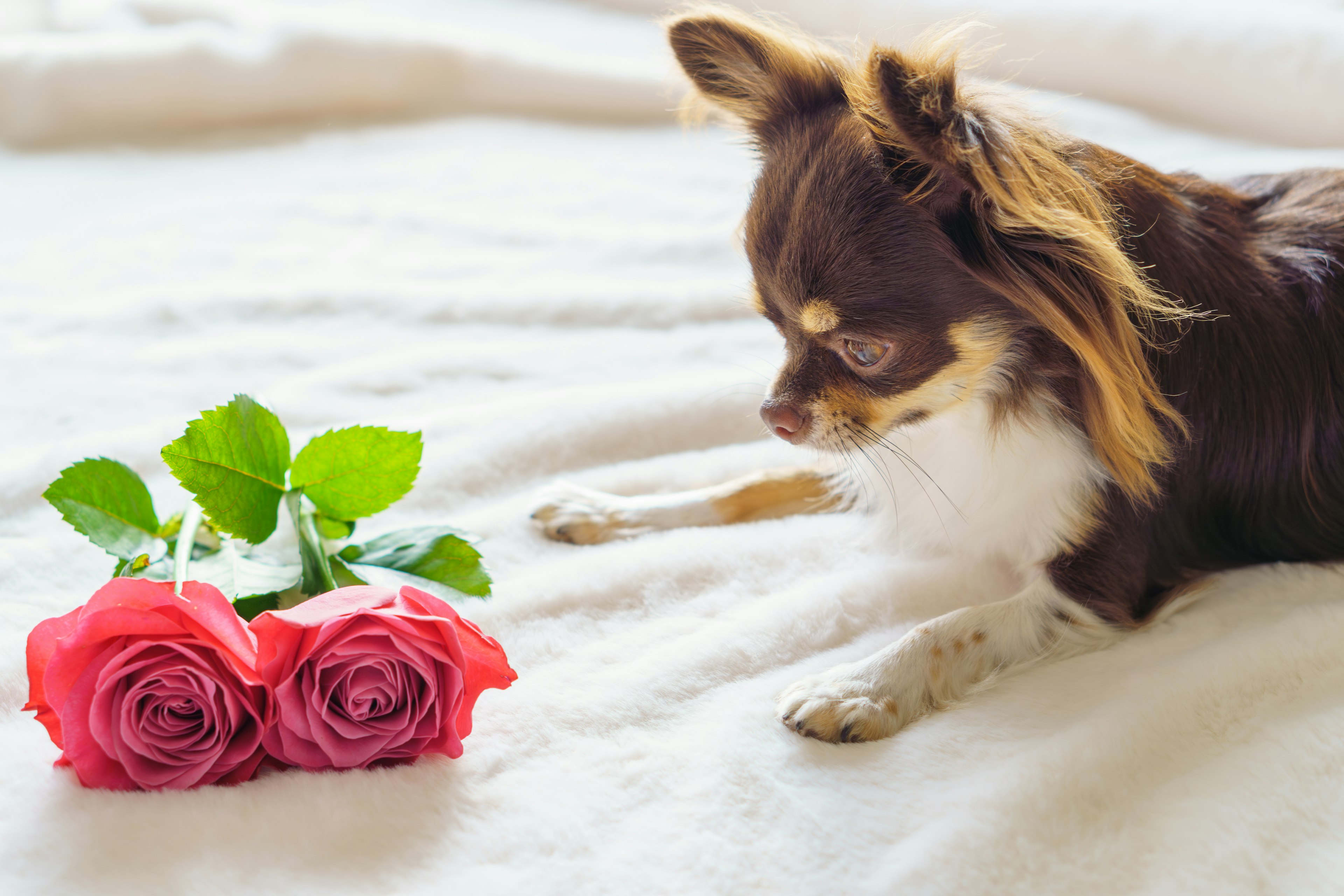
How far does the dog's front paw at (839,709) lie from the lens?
132cm

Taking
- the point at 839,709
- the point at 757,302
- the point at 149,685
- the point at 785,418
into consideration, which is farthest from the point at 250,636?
the point at 757,302

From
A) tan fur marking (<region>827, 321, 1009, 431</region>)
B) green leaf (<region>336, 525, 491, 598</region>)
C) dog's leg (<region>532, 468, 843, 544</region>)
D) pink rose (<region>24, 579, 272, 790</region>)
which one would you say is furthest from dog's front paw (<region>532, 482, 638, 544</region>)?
pink rose (<region>24, 579, 272, 790</region>)

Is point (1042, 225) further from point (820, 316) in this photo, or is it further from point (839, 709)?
point (839, 709)

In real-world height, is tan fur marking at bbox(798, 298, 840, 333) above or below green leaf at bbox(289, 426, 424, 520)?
above

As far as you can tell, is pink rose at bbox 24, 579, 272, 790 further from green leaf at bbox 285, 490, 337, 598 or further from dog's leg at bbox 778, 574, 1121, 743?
dog's leg at bbox 778, 574, 1121, 743

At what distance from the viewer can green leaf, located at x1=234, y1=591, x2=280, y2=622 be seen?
4.20 feet

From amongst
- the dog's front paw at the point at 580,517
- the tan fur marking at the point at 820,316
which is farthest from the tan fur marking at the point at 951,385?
the dog's front paw at the point at 580,517

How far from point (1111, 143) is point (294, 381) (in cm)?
232

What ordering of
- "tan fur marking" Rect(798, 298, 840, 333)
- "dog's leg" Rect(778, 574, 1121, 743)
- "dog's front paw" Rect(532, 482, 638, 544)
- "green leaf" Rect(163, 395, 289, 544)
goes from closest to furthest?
"green leaf" Rect(163, 395, 289, 544) < "dog's leg" Rect(778, 574, 1121, 743) < "tan fur marking" Rect(798, 298, 840, 333) < "dog's front paw" Rect(532, 482, 638, 544)

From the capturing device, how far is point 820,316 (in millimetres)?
1470

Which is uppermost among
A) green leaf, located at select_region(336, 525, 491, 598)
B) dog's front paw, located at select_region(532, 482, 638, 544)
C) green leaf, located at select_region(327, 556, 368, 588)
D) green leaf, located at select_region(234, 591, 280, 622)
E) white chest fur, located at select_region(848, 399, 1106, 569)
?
white chest fur, located at select_region(848, 399, 1106, 569)

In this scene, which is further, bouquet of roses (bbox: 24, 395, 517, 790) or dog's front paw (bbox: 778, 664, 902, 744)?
dog's front paw (bbox: 778, 664, 902, 744)

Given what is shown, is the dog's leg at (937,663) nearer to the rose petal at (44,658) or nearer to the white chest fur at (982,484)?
the white chest fur at (982,484)

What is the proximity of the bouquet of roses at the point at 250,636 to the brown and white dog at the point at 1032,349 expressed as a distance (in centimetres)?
51
